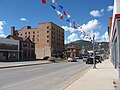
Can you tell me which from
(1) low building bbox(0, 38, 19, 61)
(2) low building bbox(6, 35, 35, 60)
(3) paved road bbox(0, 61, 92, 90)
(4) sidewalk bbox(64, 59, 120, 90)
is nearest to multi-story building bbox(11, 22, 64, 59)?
(2) low building bbox(6, 35, 35, 60)

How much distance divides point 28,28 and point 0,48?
69976 mm

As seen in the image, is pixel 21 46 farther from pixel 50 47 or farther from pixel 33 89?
pixel 33 89

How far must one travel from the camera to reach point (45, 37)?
13062 cm

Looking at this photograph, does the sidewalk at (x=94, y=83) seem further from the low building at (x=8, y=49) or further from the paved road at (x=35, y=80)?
the low building at (x=8, y=49)

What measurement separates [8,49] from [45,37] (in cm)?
5284

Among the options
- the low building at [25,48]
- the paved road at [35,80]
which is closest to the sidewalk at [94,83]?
the paved road at [35,80]

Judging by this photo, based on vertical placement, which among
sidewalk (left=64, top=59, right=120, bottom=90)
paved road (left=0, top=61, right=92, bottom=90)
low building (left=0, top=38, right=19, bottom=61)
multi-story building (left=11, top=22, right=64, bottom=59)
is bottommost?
paved road (left=0, top=61, right=92, bottom=90)

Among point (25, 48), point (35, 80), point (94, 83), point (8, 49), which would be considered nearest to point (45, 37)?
point (25, 48)

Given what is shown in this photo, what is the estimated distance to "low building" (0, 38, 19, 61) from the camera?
75.3 metres

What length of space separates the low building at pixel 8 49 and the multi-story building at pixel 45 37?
3746cm

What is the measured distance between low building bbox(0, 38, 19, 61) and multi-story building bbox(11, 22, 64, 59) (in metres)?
37.5

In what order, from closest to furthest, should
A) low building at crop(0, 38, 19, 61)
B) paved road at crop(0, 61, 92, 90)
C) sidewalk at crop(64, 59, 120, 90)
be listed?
sidewalk at crop(64, 59, 120, 90) → paved road at crop(0, 61, 92, 90) → low building at crop(0, 38, 19, 61)

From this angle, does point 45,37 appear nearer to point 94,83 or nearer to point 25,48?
point 25,48

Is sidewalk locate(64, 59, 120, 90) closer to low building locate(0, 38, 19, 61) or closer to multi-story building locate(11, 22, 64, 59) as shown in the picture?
low building locate(0, 38, 19, 61)
